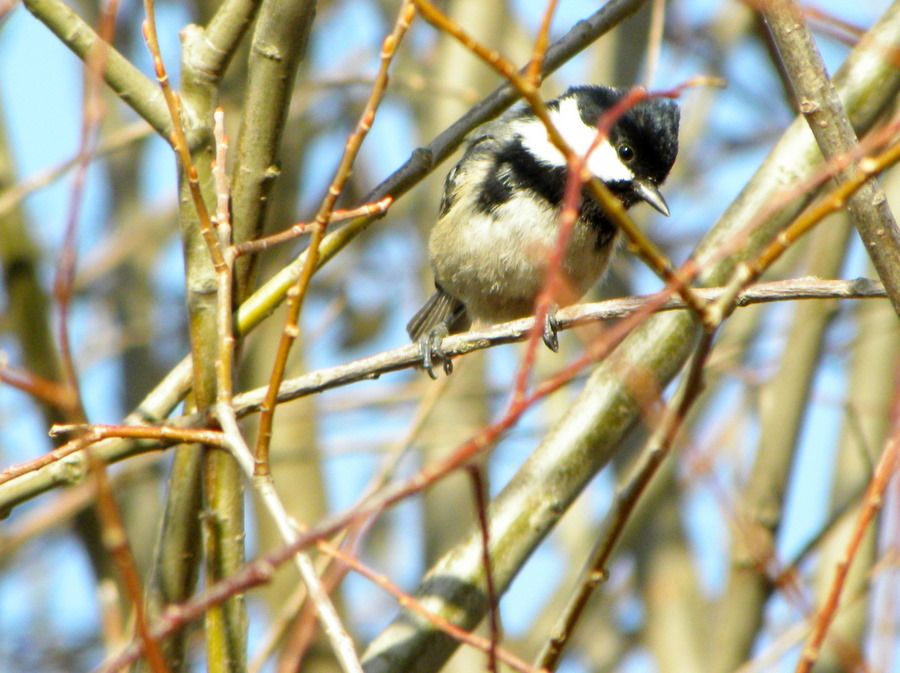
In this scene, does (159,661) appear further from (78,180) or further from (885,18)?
(885,18)

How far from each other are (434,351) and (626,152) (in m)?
1.11

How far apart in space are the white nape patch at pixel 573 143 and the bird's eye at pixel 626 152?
0.02 m

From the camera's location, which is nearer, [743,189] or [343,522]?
[343,522]

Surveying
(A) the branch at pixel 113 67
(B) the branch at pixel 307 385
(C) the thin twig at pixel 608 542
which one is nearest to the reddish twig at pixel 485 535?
(C) the thin twig at pixel 608 542

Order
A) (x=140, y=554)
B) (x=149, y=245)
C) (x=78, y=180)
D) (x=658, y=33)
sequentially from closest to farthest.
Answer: (x=78, y=180)
(x=658, y=33)
(x=140, y=554)
(x=149, y=245)

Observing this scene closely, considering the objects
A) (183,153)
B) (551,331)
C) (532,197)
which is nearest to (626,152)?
(532,197)

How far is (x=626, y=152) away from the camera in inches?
145

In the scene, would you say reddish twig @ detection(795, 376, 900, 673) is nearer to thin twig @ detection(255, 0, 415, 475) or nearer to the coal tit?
thin twig @ detection(255, 0, 415, 475)

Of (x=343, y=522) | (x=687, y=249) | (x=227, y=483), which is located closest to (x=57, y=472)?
(x=227, y=483)

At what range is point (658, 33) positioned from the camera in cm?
339

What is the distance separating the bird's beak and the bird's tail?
3.05 ft

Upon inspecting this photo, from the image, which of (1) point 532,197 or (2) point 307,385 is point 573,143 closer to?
(1) point 532,197

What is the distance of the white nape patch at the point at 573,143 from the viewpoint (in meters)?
3.74

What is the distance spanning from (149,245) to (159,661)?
4187mm
